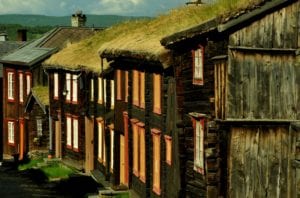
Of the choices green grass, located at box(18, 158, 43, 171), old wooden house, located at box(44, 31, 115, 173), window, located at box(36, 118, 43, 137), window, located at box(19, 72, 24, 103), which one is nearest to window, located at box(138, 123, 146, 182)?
old wooden house, located at box(44, 31, 115, 173)

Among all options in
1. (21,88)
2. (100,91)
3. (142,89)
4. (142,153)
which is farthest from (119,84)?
(21,88)

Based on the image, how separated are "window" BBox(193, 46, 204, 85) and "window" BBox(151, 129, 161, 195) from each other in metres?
5.20

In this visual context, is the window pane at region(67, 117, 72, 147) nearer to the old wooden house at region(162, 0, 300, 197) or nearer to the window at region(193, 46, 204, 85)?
the window at region(193, 46, 204, 85)

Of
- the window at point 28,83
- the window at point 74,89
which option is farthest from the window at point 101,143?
the window at point 28,83

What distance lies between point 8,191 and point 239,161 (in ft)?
69.8

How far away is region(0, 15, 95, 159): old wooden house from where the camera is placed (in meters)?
48.7

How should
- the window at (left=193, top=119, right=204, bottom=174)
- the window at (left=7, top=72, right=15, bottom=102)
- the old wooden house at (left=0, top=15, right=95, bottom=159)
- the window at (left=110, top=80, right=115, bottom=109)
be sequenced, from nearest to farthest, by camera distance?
the window at (left=193, top=119, right=204, bottom=174), the window at (left=110, top=80, right=115, bottom=109), the old wooden house at (left=0, top=15, right=95, bottom=159), the window at (left=7, top=72, right=15, bottom=102)

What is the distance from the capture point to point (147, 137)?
86.5 ft

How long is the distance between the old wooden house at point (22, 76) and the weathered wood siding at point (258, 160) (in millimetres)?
31888

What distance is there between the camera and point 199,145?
19.6 metres

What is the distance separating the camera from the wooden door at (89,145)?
39156 millimetres

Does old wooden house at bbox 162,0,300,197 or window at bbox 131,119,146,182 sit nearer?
old wooden house at bbox 162,0,300,197

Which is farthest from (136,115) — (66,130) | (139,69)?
(66,130)

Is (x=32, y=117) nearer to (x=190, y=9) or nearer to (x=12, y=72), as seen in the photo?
(x=12, y=72)
